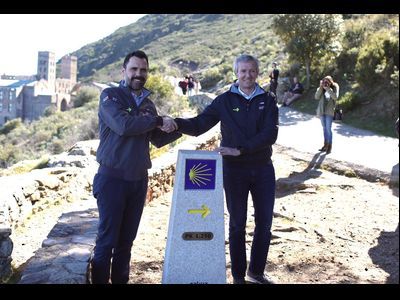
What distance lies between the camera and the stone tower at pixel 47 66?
61619mm

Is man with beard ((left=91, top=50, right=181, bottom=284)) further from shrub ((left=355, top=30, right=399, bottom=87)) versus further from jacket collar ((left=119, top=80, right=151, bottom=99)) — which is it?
shrub ((left=355, top=30, right=399, bottom=87))

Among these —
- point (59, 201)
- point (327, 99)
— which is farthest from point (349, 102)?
point (59, 201)

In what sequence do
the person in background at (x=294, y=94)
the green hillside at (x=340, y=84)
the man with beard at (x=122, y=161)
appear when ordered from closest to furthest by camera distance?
the man with beard at (x=122, y=161), the green hillside at (x=340, y=84), the person in background at (x=294, y=94)

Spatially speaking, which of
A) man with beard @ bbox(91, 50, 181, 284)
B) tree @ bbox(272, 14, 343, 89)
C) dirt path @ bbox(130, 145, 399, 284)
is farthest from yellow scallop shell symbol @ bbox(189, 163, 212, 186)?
tree @ bbox(272, 14, 343, 89)

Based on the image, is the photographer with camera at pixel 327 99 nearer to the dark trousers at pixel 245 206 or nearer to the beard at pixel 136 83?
the dark trousers at pixel 245 206

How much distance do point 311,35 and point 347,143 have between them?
10.4m

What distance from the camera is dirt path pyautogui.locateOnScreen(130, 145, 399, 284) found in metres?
4.98

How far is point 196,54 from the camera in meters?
64.6

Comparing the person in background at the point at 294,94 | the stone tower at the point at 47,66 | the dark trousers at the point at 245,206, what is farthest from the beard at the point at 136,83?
the stone tower at the point at 47,66

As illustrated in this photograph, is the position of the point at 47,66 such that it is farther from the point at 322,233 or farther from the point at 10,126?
the point at 322,233

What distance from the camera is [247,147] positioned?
3.97 metres

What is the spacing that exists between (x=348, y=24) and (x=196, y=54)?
4208 centimetres
